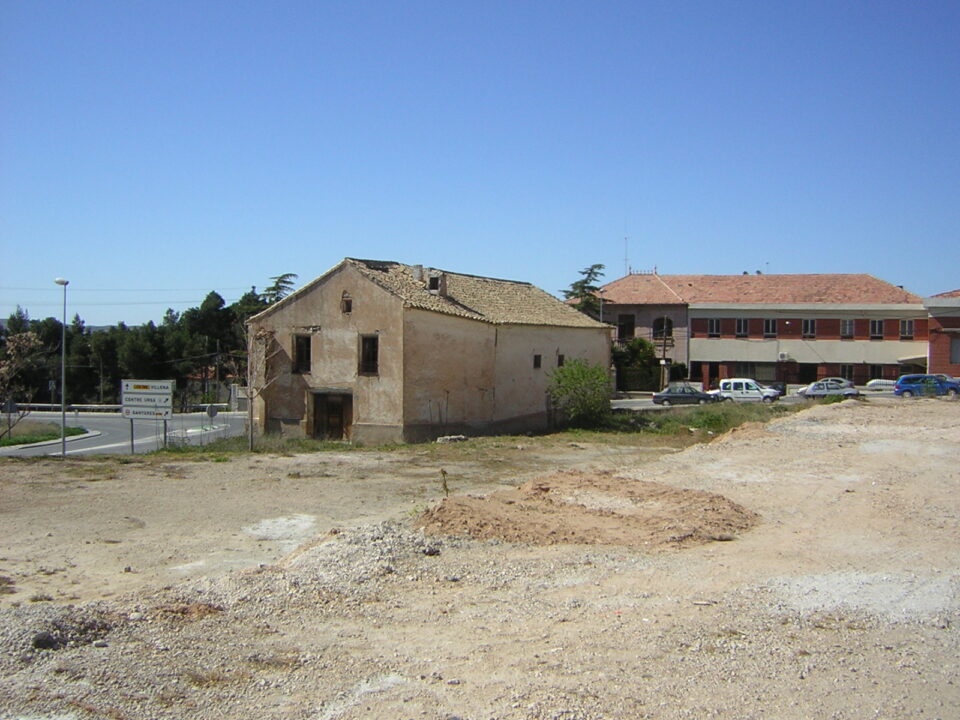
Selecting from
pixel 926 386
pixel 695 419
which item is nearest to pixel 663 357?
pixel 926 386

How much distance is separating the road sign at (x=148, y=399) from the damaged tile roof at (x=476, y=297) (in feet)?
25.8

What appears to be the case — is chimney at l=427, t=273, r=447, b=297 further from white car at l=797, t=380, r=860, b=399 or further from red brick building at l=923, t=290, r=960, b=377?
red brick building at l=923, t=290, r=960, b=377

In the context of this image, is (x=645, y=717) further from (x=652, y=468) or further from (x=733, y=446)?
(x=733, y=446)

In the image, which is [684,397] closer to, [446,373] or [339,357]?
[446,373]

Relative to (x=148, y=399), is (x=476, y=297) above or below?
above

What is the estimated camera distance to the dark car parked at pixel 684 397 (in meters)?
47.3

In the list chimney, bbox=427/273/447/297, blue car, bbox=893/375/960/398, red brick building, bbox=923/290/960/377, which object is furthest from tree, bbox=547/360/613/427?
red brick building, bbox=923/290/960/377

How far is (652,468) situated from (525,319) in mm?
18391

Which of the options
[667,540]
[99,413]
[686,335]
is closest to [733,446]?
[667,540]

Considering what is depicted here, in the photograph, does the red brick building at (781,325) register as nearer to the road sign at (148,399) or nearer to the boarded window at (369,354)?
the boarded window at (369,354)

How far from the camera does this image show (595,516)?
13.6 meters

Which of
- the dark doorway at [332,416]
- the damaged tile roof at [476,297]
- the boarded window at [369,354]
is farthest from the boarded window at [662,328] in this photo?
the dark doorway at [332,416]

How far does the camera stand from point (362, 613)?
8.95 metres

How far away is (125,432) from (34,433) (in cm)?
456
